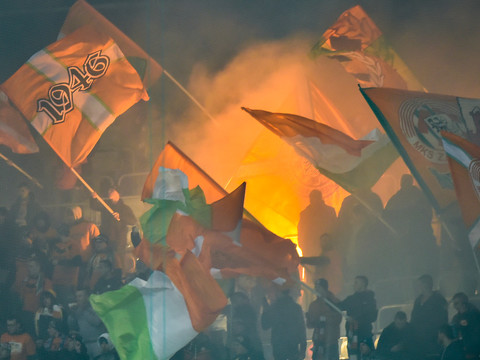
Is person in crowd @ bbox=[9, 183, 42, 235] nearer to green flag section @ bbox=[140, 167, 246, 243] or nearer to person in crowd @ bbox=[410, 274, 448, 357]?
green flag section @ bbox=[140, 167, 246, 243]

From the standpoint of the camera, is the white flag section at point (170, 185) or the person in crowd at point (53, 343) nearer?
the person in crowd at point (53, 343)

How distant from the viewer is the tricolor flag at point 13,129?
921 cm

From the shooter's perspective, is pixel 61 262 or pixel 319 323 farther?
pixel 61 262

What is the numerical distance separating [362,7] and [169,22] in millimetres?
2359

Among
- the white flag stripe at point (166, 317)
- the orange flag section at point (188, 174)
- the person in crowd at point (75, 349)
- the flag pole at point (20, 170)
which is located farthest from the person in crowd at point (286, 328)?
the flag pole at point (20, 170)

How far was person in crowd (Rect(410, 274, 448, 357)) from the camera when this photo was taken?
6.68 metres

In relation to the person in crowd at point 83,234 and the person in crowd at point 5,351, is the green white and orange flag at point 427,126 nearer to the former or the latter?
the person in crowd at point 83,234

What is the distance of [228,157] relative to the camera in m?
10.1

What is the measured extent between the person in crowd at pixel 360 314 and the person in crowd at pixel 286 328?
1.35ft

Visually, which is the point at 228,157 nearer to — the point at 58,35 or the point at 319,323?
the point at 58,35

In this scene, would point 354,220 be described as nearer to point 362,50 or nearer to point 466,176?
point 466,176

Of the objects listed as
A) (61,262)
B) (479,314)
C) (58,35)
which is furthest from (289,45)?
(479,314)

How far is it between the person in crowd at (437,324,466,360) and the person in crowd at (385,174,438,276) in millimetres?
1096

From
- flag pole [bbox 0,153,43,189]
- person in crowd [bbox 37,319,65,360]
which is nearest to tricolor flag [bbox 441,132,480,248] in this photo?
person in crowd [bbox 37,319,65,360]
